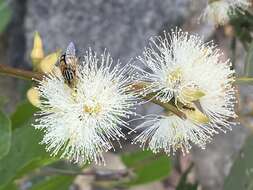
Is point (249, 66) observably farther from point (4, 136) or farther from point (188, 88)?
point (4, 136)

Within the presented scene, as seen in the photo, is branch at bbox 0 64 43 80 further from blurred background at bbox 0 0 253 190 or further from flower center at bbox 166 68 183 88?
blurred background at bbox 0 0 253 190

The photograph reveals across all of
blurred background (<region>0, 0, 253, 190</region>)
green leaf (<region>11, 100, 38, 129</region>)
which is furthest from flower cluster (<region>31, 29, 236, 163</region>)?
blurred background (<region>0, 0, 253, 190</region>)

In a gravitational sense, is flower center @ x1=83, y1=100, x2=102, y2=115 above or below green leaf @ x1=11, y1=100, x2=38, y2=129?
below

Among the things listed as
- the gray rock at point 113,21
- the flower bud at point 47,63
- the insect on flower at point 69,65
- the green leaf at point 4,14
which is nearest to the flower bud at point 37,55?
the flower bud at point 47,63

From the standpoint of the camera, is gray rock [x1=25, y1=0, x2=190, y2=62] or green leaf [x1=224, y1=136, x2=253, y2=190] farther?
gray rock [x1=25, y1=0, x2=190, y2=62]

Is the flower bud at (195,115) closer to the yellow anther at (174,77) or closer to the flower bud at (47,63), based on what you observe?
the yellow anther at (174,77)

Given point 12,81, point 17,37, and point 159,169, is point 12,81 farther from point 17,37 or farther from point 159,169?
point 159,169

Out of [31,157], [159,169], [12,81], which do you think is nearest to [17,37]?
[12,81]
